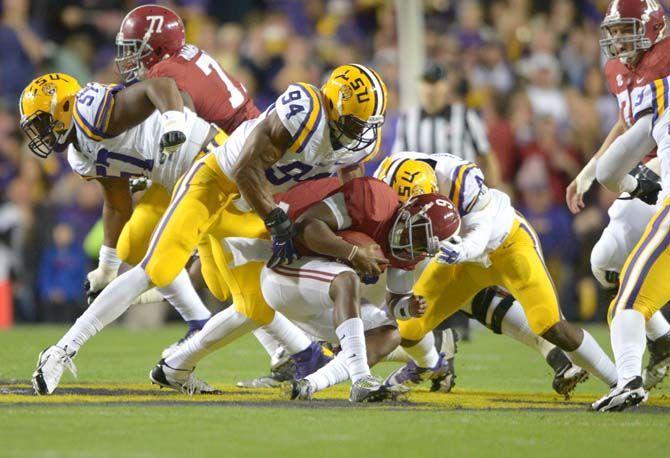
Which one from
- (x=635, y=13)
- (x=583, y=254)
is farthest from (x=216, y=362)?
(x=583, y=254)

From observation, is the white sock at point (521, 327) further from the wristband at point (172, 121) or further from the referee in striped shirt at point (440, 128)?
the referee in striped shirt at point (440, 128)

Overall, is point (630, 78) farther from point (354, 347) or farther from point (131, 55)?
point (131, 55)

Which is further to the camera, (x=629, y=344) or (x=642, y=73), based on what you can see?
(x=642, y=73)

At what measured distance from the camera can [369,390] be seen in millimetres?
5160

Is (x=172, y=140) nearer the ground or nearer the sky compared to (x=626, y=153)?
nearer the sky

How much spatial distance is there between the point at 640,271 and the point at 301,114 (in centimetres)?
153

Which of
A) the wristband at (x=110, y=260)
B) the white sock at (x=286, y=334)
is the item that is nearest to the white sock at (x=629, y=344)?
the white sock at (x=286, y=334)

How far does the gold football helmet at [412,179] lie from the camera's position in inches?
225

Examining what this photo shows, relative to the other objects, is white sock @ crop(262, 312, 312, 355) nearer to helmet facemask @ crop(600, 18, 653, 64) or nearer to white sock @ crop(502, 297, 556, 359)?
white sock @ crop(502, 297, 556, 359)

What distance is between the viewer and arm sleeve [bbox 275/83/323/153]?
5.46 m

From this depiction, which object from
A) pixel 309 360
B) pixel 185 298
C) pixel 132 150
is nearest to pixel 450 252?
pixel 309 360

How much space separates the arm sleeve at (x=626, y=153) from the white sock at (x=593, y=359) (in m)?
0.74

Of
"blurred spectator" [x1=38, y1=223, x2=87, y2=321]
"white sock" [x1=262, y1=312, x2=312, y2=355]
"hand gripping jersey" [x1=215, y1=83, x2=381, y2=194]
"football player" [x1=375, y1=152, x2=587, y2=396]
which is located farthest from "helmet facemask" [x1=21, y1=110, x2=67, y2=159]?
"blurred spectator" [x1=38, y1=223, x2=87, y2=321]

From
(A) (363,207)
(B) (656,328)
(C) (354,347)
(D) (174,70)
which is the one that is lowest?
(B) (656,328)
